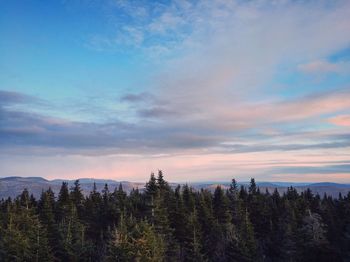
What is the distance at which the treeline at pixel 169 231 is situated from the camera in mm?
54125

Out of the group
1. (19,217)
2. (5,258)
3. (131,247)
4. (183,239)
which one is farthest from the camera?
(183,239)

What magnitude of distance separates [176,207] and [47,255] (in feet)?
104

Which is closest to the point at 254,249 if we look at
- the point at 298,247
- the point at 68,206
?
the point at 298,247

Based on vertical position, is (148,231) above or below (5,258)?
above

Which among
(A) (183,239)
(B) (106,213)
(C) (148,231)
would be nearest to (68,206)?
(B) (106,213)

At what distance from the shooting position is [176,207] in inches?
3290

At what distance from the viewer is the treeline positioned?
54.1 m

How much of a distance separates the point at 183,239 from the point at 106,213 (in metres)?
21.9

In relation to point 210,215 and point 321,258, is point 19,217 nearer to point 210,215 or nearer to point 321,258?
point 210,215

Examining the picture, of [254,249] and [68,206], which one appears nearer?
[254,249]

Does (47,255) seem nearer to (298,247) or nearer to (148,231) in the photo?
(148,231)

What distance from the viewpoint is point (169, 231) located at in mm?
71625

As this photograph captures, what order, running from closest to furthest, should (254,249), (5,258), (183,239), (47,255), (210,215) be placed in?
(5,258), (47,255), (254,249), (183,239), (210,215)

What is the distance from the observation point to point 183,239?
7856 centimetres
